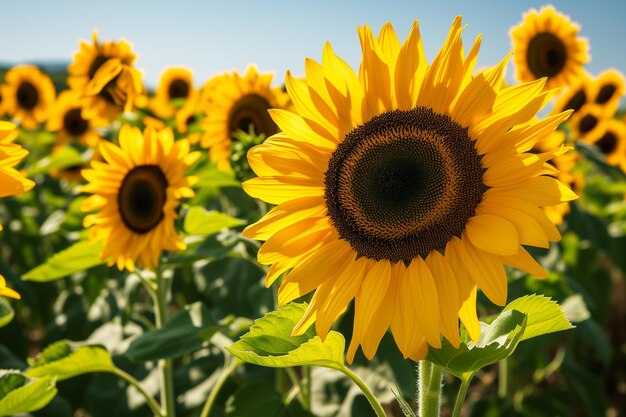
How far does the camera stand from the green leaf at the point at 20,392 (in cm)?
151

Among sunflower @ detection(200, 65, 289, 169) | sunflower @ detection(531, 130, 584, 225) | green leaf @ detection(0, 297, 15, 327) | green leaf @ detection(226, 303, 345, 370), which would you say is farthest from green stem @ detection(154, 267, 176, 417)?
sunflower @ detection(531, 130, 584, 225)

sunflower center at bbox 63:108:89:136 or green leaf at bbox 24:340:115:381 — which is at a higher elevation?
sunflower center at bbox 63:108:89:136

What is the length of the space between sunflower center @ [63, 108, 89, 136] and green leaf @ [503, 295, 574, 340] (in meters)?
5.19

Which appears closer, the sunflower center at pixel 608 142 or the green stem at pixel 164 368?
the green stem at pixel 164 368

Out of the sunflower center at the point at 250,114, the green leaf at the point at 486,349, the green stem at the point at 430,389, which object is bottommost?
the green stem at the point at 430,389

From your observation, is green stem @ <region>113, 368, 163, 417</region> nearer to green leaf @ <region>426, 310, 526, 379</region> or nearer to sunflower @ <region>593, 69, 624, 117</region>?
green leaf @ <region>426, 310, 526, 379</region>

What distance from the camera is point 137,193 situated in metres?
2.42

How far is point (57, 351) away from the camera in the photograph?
6.42 ft

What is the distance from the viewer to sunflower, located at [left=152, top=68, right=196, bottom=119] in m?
5.18

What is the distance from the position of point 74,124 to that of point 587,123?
4.11 m

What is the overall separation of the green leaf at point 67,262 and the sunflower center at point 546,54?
3112mm

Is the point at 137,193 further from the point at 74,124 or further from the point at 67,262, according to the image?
the point at 74,124

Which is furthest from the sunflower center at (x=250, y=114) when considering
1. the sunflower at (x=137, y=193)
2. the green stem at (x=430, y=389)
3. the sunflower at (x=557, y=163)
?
the green stem at (x=430, y=389)

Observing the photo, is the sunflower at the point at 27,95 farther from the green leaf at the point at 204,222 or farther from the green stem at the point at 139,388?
the green stem at the point at 139,388
